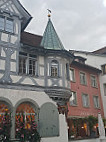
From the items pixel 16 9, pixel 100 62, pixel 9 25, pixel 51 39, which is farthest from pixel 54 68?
pixel 100 62

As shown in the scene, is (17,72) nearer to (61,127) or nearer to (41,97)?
(41,97)

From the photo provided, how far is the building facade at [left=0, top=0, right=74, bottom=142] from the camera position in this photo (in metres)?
14.7

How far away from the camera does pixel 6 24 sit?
1656 cm

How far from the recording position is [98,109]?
1001 inches

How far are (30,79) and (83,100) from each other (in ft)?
34.2

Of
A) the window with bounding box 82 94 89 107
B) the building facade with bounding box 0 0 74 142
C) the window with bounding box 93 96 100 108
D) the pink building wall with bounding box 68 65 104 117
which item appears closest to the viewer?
the building facade with bounding box 0 0 74 142

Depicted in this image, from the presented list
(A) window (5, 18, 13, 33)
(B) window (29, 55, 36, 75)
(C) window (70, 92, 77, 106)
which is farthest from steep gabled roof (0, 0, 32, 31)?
(C) window (70, 92, 77, 106)

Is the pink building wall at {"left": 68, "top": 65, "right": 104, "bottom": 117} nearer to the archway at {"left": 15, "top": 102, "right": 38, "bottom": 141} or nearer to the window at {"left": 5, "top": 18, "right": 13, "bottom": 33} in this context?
the archway at {"left": 15, "top": 102, "right": 38, "bottom": 141}

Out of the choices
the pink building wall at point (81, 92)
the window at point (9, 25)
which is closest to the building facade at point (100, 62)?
the pink building wall at point (81, 92)

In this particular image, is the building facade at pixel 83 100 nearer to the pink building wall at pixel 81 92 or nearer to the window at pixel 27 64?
the pink building wall at pixel 81 92

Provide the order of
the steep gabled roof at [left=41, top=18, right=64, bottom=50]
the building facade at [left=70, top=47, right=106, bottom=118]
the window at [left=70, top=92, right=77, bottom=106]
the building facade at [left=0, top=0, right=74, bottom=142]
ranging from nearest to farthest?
the building facade at [left=0, top=0, right=74, bottom=142]
the steep gabled roof at [left=41, top=18, right=64, bottom=50]
the window at [left=70, top=92, right=77, bottom=106]
the building facade at [left=70, top=47, right=106, bottom=118]

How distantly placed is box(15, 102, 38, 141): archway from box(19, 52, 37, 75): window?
2.69m

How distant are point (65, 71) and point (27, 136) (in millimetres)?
6661

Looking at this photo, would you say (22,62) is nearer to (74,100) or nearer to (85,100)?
(74,100)
